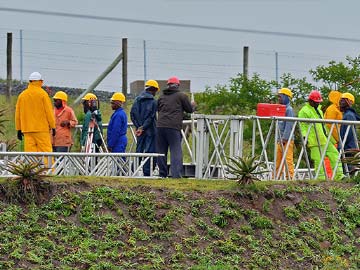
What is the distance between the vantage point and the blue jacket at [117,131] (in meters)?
17.7

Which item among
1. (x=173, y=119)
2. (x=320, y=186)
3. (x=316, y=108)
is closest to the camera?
(x=320, y=186)

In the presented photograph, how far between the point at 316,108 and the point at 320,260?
465 cm

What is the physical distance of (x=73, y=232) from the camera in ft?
41.9

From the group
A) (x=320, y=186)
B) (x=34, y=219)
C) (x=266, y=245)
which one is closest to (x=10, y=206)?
(x=34, y=219)

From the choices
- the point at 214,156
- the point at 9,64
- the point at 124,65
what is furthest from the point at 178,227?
the point at 9,64

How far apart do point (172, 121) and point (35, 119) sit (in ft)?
6.22

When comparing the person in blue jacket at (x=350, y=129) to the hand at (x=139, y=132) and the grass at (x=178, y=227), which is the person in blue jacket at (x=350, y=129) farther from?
the hand at (x=139, y=132)

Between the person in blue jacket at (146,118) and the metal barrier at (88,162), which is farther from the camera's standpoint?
the person in blue jacket at (146,118)

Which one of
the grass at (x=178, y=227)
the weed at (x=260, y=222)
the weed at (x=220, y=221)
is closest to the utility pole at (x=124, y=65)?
the grass at (x=178, y=227)

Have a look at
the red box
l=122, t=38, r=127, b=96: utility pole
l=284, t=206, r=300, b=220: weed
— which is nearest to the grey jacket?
the red box

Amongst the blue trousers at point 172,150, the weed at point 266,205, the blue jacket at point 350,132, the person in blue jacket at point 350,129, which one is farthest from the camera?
the blue jacket at point 350,132

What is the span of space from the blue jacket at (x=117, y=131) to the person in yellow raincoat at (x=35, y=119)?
148cm

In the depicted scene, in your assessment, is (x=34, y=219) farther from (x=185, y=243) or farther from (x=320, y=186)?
(x=320, y=186)

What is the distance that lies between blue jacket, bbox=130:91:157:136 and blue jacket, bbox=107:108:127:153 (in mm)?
282
